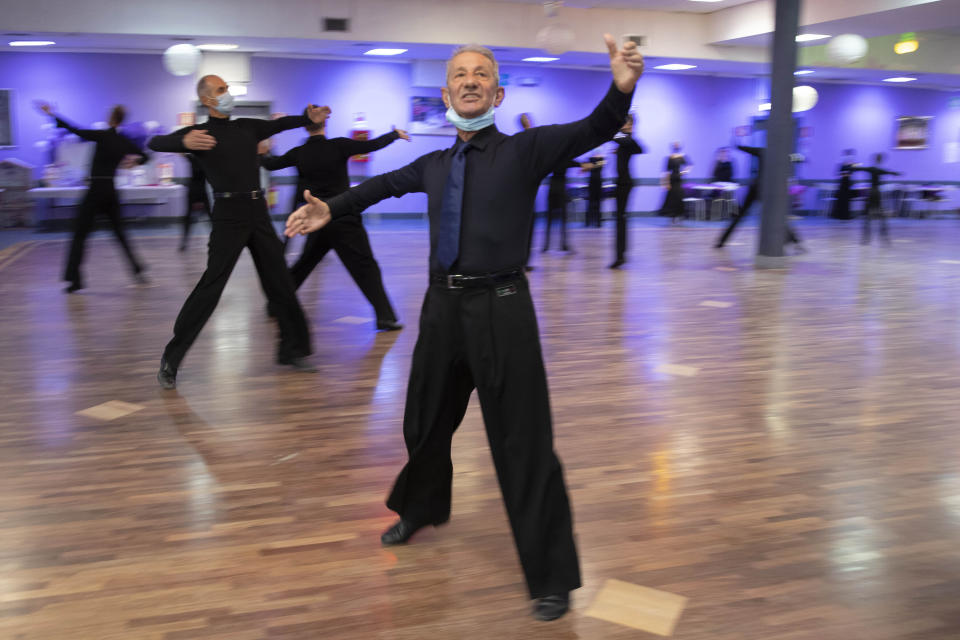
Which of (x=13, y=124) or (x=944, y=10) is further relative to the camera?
(x=13, y=124)

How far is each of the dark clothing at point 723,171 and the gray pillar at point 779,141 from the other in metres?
8.27

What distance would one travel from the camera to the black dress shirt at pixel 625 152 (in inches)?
340

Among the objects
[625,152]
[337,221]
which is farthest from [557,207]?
[337,221]

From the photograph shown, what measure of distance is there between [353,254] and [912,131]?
1916 cm

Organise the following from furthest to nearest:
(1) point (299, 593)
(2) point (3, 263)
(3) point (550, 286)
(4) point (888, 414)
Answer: (2) point (3, 263) → (3) point (550, 286) → (4) point (888, 414) → (1) point (299, 593)

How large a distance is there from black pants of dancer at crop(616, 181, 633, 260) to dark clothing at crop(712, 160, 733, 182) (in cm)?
916

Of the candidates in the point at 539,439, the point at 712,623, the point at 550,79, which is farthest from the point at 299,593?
the point at 550,79

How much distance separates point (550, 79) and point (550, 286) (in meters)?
9.97

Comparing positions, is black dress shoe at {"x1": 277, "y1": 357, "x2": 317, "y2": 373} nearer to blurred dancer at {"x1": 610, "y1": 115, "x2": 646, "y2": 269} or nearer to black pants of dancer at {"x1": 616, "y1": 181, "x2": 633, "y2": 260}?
blurred dancer at {"x1": 610, "y1": 115, "x2": 646, "y2": 269}

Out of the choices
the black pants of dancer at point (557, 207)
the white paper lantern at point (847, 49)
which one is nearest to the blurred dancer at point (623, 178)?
the black pants of dancer at point (557, 207)

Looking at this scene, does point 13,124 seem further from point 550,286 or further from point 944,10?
point 944,10

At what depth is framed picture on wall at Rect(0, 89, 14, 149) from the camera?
13.7m

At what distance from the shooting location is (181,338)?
434cm

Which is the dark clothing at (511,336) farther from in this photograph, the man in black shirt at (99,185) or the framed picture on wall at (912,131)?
the framed picture on wall at (912,131)
